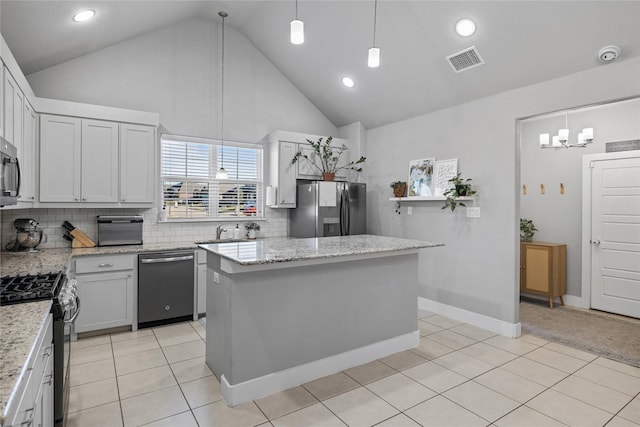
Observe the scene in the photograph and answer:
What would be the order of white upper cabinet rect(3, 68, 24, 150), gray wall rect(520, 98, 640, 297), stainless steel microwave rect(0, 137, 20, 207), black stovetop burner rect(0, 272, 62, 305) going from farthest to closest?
gray wall rect(520, 98, 640, 297), white upper cabinet rect(3, 68, 24, 150), stainless steel microwave rect(0, 137, 20, 207), black stovetop burner rect(0, 272, 62, 305)

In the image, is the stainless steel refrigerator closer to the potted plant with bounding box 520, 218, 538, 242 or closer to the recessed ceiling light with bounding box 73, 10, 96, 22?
the potted plant with bounding box 520, 218, 538, 242

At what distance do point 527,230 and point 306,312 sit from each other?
14.2 ft

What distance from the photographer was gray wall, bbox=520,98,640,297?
4672 millimetres

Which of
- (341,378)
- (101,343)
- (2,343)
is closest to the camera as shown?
(2,343)

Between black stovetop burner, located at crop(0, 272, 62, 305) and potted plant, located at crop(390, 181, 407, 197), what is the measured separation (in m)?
3.92

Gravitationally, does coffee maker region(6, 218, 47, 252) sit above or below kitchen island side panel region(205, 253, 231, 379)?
above

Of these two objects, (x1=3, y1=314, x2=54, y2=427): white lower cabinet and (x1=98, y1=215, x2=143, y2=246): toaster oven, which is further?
(x1=98, y1=215, x2=143, y2=246): toaster oven

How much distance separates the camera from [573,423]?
233 centimetres

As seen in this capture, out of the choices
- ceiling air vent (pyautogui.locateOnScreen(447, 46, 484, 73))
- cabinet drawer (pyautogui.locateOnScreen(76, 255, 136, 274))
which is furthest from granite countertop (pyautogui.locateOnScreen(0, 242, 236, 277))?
ceiling air vent (pyautogui.locateOnScreen(447, 46, 484, 73))


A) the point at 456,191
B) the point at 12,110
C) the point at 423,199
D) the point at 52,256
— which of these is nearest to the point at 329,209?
the point at 423,199

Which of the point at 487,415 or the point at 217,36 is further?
the point at 217,36

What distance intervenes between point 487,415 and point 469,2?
3.44m

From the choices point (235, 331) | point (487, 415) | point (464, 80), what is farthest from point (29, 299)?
point (464, 80)

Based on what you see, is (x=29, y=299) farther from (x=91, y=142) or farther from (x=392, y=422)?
(x=91, y=142)
